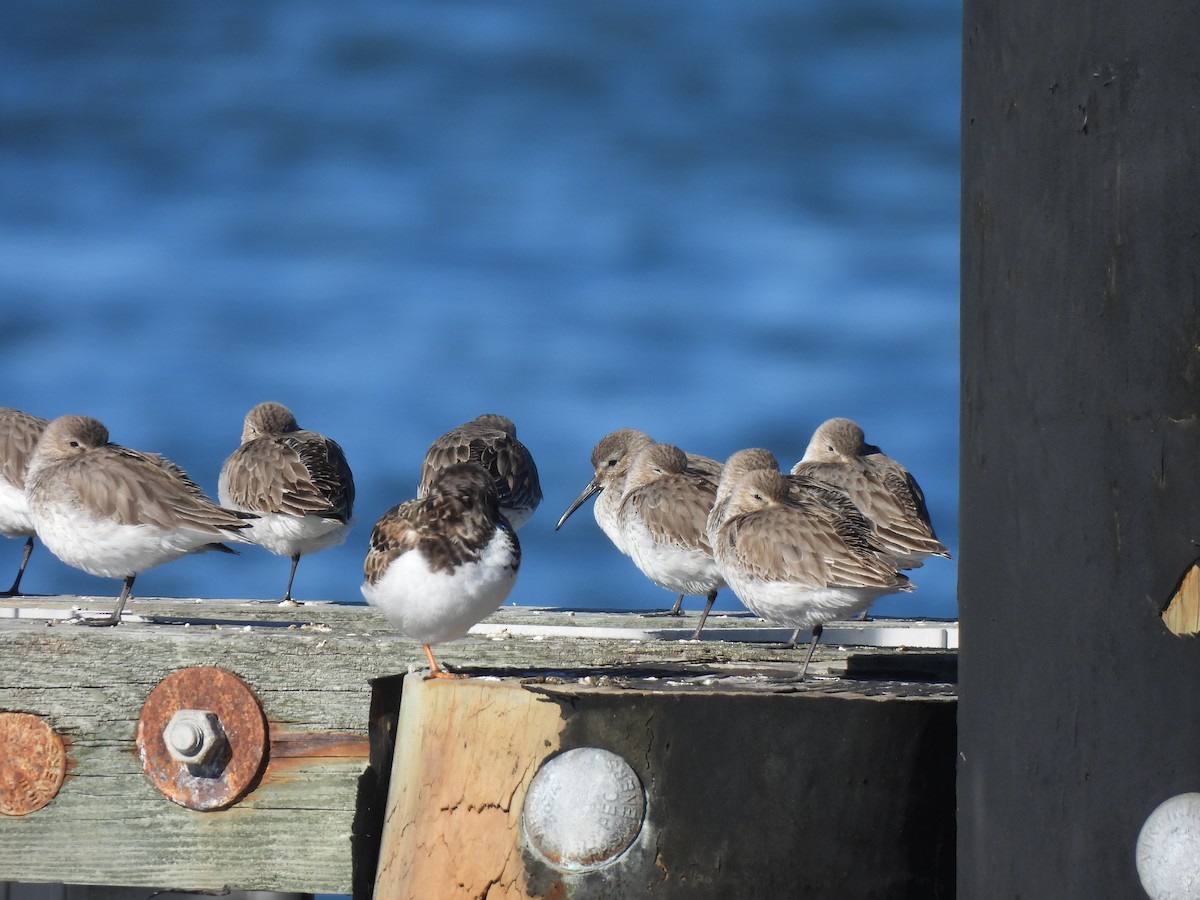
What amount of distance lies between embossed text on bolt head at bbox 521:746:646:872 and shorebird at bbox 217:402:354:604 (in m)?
6.50

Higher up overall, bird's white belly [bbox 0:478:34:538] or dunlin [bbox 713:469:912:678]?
bird's white belly [bbox 0:478:34:538]

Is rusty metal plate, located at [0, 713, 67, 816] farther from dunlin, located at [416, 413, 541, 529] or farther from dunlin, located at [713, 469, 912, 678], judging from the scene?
dunlin, located at [416, 413, 541, 529]

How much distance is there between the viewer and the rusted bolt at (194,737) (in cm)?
394

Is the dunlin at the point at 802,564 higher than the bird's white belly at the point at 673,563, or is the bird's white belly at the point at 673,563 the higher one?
the bird's white belly at the point at 673,563

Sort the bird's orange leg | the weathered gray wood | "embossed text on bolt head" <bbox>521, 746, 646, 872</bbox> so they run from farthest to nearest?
the weathered gray wood
the bird's orange leg
"embossed text on bolt head" <bbox>521, 746, 646, 872</bbox>

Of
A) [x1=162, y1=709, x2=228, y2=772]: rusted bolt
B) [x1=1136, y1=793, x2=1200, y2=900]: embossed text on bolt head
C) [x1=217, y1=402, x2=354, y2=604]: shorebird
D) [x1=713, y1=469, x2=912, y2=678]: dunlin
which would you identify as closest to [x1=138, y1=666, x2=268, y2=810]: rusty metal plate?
[x1=162, y1=709, x2=228, y2=772]: rusted bolt

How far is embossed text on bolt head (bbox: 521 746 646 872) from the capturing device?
2.85 m

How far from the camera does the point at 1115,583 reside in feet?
7.86

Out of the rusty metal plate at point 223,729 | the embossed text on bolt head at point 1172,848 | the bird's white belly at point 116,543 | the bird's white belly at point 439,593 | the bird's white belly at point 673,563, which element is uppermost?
the bird's white belly at point 673,563

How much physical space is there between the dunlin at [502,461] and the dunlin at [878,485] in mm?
1829

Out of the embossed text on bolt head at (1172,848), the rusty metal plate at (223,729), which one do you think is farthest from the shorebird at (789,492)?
the embossed text on bolt head at (1172,848)

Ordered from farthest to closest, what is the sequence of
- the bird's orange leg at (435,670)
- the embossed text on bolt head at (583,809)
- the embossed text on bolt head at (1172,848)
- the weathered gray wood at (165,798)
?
1. the weathered gray wood at (165,798)
2. the bird's orange leg at (435,670)
3. the embossed text on bolt head at (583,809)
4. the embossed text on bolt head at (1172,848)

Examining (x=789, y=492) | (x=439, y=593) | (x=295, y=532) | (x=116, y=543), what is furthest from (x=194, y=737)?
(x=295, y=532)

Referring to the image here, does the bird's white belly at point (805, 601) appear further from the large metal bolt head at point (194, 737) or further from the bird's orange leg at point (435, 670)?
the large metal bolt head at point (194, 737)
